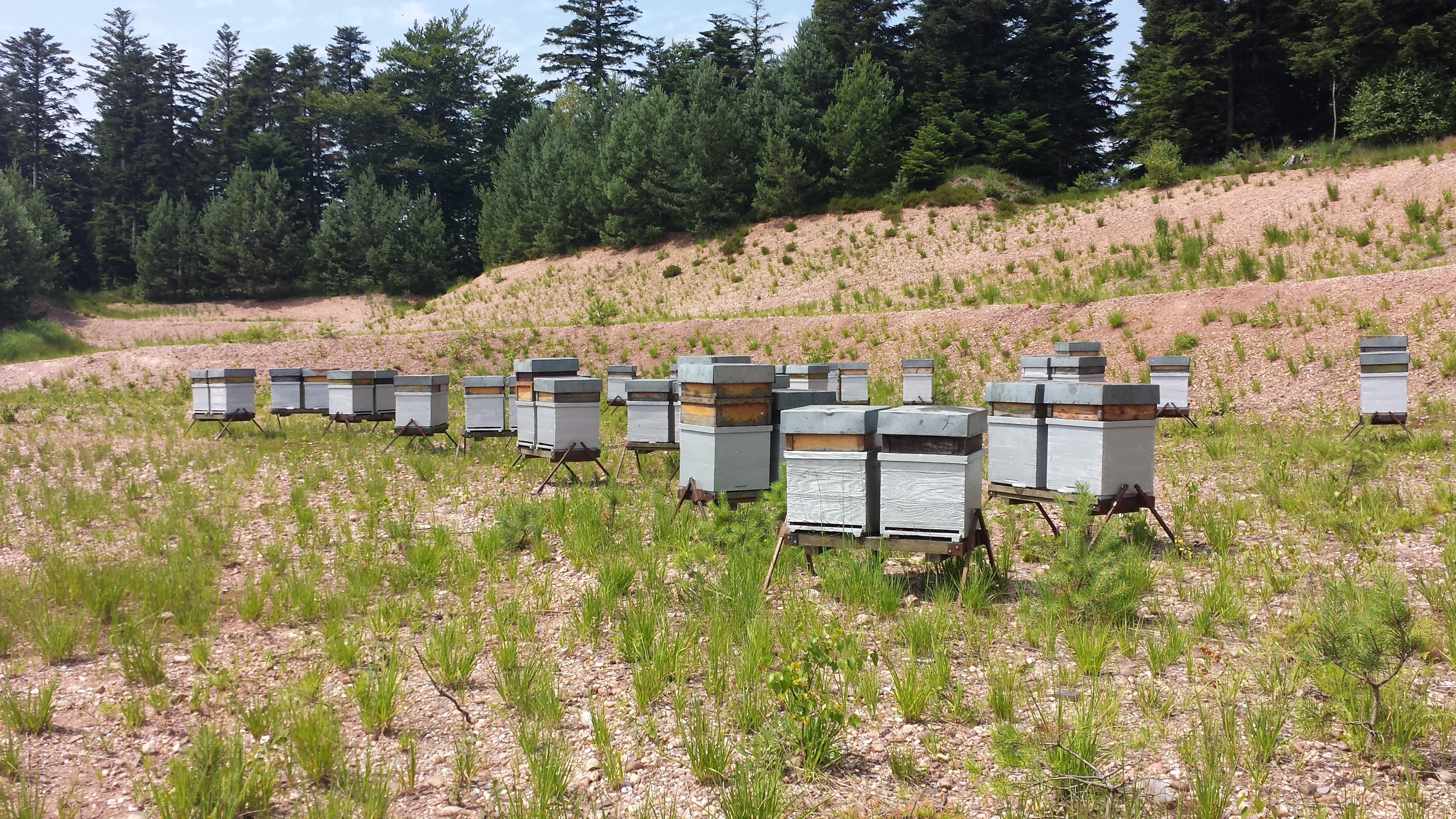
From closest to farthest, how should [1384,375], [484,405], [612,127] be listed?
[1384,375] < [484,405] < [612,127]

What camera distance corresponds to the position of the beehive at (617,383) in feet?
56.3

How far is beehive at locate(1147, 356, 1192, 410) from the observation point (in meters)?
13.9

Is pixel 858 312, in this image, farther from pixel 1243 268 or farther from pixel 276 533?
pixel 276 533

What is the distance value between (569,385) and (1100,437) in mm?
5876

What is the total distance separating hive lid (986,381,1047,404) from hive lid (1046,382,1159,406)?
72 millimetres

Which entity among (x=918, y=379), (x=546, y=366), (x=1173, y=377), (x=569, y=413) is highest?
(x=546, y=366)

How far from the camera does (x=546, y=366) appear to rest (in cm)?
1152

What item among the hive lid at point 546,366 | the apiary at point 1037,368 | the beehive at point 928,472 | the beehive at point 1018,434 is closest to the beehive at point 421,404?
the hive lid at point 546,366

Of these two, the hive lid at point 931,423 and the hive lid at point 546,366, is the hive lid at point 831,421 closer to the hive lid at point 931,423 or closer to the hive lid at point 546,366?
the hive lid at point 931,423

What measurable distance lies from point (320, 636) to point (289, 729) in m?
1.72

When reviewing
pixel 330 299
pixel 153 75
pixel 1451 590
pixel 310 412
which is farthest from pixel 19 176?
pixel 1451 590

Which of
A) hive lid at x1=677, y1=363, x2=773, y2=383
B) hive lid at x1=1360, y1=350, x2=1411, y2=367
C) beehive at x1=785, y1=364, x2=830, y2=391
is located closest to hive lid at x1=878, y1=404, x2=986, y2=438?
hive lid at x1=677, y1=363, x2=773, y2=383

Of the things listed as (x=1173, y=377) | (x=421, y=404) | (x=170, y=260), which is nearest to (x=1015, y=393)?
(x=1173, y=377)

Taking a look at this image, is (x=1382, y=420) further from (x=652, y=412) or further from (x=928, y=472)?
(x=652, y=412)
